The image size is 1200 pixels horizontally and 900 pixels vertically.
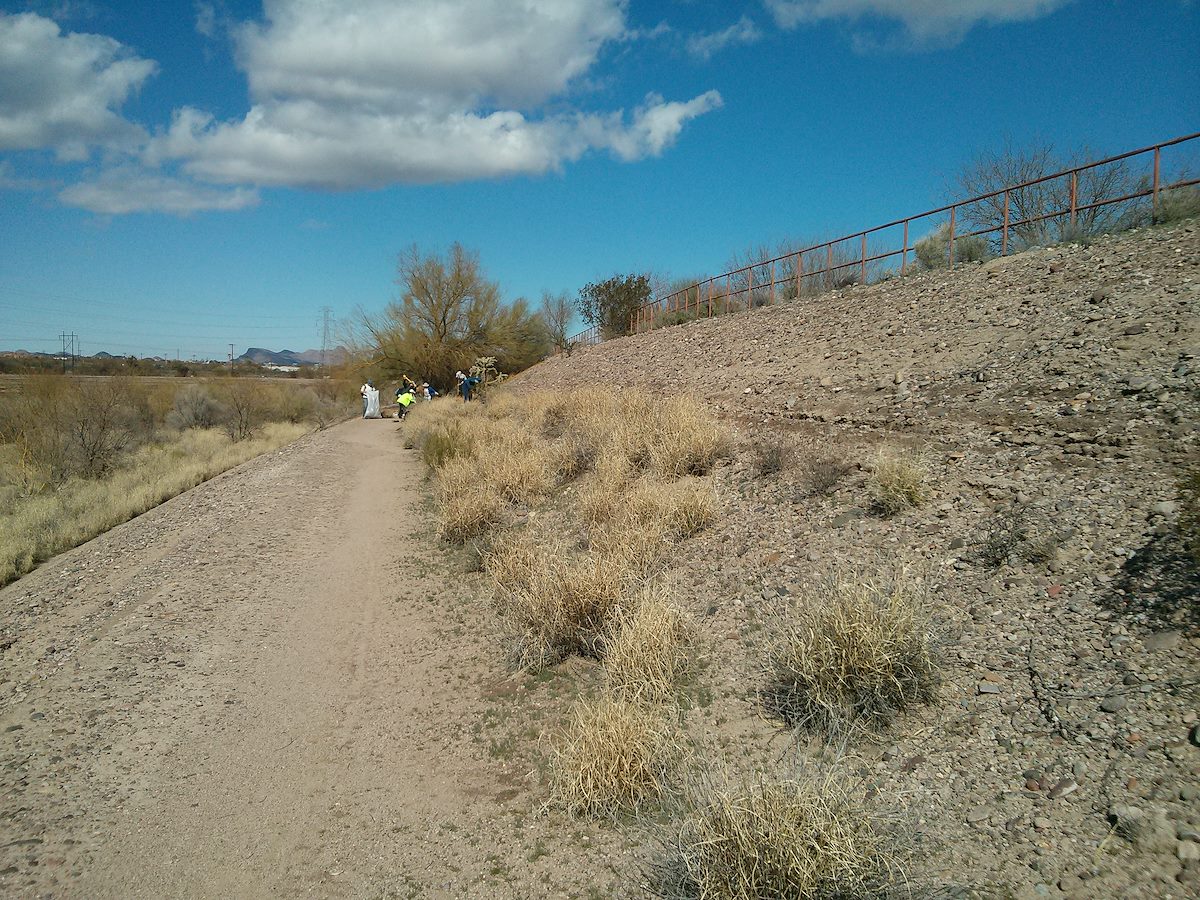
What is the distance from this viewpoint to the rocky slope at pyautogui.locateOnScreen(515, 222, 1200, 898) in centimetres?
355

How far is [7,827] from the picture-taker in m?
4.85

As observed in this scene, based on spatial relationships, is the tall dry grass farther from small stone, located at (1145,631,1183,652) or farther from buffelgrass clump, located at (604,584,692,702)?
small stone, located at (1145,631,1183,652)

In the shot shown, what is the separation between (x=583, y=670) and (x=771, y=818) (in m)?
3.72

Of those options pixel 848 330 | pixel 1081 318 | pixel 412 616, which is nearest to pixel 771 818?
pixel 412 616

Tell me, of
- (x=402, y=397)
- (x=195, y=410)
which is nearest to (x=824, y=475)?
(x=402, y=397)

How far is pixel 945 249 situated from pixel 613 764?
884 inches

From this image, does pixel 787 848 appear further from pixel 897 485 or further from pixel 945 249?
pixel 945 249

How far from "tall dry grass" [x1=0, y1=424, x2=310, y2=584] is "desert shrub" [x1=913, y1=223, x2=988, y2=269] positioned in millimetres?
22987

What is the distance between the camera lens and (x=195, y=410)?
39.3 metres

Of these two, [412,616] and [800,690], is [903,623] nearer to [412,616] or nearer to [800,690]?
[800,690]

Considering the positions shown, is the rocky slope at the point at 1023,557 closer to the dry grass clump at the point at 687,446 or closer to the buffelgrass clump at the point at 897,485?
the buffelgrass clump at the point at 897,485

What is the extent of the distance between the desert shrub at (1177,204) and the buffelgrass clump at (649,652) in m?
15.3

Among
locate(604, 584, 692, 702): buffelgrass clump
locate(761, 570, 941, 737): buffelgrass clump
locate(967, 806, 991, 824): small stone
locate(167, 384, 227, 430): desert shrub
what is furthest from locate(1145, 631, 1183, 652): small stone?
locate(167, 384, 227, 430): desert shrub

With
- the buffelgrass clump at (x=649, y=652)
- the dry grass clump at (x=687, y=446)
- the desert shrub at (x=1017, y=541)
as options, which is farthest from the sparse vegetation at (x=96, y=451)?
the desert shrub at (x=1017, y=541)
